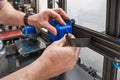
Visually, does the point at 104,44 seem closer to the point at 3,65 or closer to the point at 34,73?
the point at 34,73

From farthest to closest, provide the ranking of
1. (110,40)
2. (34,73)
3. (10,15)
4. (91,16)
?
(10,15) → (91,16) → (110,40) → (34,73)

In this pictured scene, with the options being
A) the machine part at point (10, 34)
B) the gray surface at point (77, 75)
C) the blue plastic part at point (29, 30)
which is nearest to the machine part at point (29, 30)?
the blue plastic part at point (29, 30)

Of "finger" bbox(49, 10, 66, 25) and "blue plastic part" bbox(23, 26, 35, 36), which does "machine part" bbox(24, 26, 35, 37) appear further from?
"finger" bbox(49, 10, 66, 25)

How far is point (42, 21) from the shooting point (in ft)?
3.26

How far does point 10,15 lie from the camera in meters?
1.27

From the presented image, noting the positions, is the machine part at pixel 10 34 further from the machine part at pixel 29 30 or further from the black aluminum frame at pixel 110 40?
the black aluminum frame at pixel 110 40

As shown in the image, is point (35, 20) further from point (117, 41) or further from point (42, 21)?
point (117, 41)

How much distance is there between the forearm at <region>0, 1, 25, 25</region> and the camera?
3.99 feet

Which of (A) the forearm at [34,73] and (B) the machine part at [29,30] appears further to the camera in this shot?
(B) the machine part at [29,30]

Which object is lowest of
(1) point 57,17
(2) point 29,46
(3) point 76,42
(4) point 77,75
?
(4) point 77,75

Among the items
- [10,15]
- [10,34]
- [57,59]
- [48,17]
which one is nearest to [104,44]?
[57,59]

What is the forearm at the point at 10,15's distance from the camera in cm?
122

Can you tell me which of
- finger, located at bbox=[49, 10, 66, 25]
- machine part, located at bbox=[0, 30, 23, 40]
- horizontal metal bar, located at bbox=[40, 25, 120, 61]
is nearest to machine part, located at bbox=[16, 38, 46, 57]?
finger, located at bbox=[49, 10, 66, 25]

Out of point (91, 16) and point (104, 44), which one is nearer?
point (104, 44)
